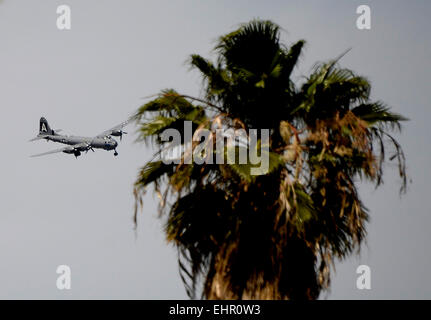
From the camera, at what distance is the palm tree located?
11734 millimetres

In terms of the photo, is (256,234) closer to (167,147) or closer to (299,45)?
(167,147)

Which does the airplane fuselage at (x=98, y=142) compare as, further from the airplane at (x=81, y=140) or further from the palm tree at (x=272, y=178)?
the palm tree at (x=272, y=178)

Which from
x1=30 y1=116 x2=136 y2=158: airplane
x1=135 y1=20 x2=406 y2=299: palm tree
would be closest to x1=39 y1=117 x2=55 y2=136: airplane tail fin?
x1=30 y1=116 x2=136 y2=158: airplane

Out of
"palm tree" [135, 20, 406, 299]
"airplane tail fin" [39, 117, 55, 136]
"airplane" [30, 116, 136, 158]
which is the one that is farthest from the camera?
"airplane tail fin" [39, 117, 55, 136]

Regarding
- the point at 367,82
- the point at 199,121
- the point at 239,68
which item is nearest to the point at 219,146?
the point at 199,121

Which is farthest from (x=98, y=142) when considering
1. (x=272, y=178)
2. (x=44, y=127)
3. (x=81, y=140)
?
(x=272, y=178)

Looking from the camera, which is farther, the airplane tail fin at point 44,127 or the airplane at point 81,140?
the airplane tail fin at point 44,127

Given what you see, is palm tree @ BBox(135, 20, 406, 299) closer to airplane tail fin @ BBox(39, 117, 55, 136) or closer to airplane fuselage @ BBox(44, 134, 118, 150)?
airplane fuselage @ BBox(44, 134, 118, 150)

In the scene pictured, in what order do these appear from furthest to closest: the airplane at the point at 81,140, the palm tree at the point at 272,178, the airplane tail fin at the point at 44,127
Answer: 1. the airplane tail fin at the point at 44,127
2. the airplane at the point at 81,140
3. the palm tree at the point at 272,178

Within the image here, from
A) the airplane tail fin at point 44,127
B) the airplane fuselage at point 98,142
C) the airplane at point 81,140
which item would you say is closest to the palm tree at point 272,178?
the airplane at point 81,140

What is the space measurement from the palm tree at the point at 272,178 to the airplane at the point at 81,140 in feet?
88.5

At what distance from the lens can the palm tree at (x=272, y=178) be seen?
1173cm

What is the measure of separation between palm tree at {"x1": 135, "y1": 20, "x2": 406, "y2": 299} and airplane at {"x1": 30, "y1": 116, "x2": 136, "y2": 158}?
27.0 m

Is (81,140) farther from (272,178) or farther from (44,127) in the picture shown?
(272,178)
